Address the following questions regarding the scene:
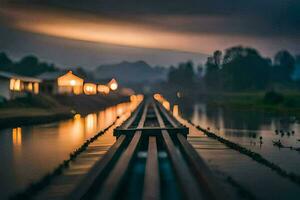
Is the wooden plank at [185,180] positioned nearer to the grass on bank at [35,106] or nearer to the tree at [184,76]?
the grass on bank at [35,106]

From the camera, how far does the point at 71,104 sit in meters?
60.0

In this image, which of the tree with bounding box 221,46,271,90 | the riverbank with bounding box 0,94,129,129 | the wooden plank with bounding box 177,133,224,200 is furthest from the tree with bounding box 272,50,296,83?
the wooden plank with bounding box 177,133,224,200

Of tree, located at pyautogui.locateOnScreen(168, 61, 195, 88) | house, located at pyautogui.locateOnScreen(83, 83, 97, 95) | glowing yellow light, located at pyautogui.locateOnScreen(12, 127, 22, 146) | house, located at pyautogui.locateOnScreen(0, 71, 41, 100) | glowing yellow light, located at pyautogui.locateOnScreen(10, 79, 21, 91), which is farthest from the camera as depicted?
tree, located at pyautogui.locateOnScreen(168, 61, 195, 88)

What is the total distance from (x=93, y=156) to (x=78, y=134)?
1105cm

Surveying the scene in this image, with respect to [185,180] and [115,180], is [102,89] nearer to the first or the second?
[115,180]

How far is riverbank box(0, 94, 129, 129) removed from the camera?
3658cm

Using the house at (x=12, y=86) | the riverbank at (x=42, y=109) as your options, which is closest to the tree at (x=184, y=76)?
the riverbank at (x=42, y=109)

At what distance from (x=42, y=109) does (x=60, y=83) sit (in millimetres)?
22209

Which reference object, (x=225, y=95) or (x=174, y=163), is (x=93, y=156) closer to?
(x=174, y=163)

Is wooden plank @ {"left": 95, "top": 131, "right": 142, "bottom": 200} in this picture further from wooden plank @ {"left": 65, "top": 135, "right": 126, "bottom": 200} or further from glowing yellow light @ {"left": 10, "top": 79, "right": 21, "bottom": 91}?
glowing yellow light @ {"left": 10, "top": 79, "right": 21, "bottom": 91}

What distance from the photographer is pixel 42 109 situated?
157 feet

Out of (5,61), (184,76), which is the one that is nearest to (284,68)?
(184,76)

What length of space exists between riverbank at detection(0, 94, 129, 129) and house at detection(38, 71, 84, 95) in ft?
12.2

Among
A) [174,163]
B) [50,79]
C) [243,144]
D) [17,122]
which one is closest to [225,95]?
[50,79]
